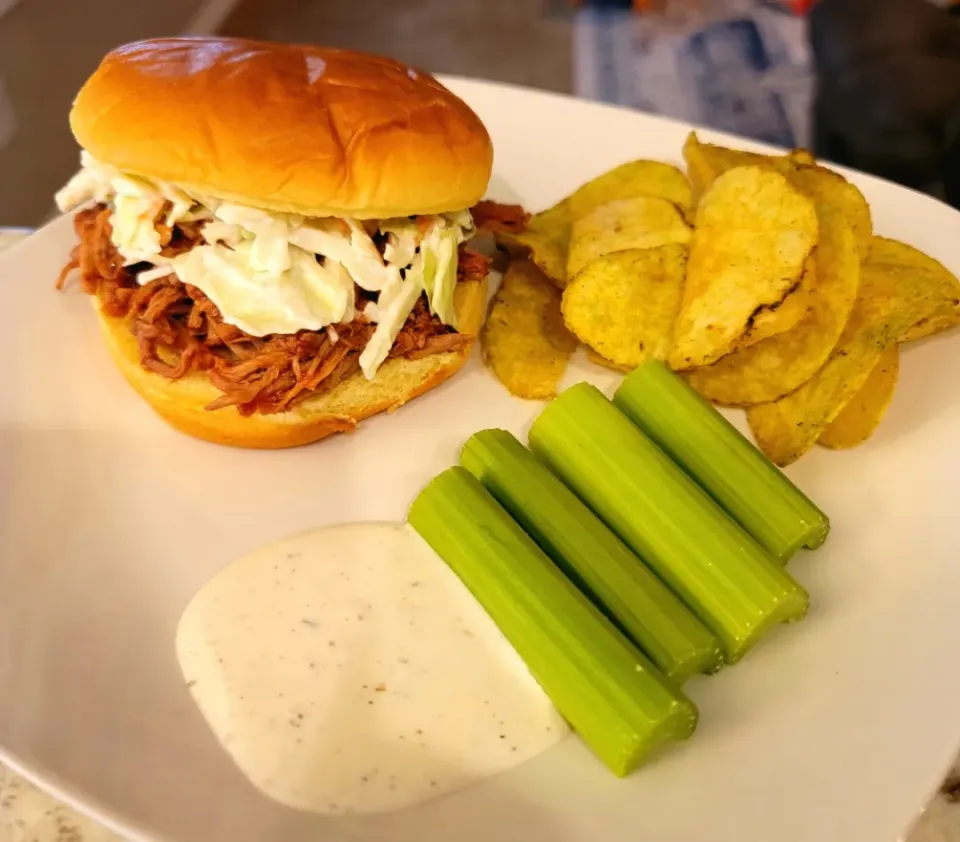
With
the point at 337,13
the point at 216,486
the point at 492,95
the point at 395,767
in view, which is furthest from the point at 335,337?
the point at 337,13

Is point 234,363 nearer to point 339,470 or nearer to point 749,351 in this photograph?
point 339,470

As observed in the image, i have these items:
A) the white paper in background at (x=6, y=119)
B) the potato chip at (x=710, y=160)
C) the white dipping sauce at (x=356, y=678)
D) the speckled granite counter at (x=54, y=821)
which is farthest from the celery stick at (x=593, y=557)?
the white paper in background at (x=6, y=119)

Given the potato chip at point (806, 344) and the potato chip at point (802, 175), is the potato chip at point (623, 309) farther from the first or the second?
the potato chip at point (802, 175)

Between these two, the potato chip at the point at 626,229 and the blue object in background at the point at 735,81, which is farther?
the blue object in background at the point at 735,81

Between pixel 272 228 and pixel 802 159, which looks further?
pixel 802 159

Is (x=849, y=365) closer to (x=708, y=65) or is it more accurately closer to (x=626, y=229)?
(x=626, y=229)

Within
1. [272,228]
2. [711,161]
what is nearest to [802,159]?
[711,161]
